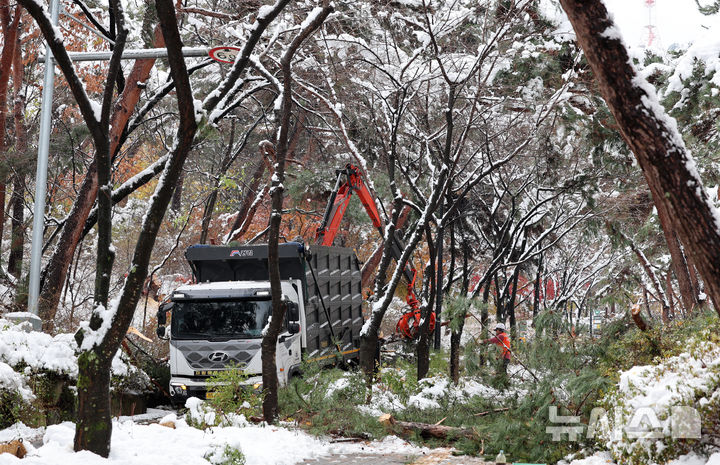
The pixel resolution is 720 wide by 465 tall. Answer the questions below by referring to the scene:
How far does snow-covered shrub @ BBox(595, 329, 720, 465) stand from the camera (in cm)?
646

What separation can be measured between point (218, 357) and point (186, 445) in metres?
6.25

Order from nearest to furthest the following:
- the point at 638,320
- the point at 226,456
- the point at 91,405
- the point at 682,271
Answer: the point at 91,405 → the point at 226,456 → the point at 638,320 → the point at 682,271

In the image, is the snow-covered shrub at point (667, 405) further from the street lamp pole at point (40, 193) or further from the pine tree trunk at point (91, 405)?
the street lamp pole at point (40, 193)

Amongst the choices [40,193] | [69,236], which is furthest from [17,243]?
[40,193]

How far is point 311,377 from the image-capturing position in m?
12.7

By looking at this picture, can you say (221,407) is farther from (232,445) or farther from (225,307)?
(225,307)

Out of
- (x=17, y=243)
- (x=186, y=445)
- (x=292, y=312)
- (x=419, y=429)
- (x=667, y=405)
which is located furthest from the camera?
(x=17, y=243)

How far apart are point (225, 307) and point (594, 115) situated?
9.56 metres

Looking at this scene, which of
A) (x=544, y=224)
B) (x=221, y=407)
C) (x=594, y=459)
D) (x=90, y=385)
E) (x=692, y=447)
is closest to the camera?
(x=692, y=447)

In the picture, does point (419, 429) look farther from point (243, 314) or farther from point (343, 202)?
point (343, 202)

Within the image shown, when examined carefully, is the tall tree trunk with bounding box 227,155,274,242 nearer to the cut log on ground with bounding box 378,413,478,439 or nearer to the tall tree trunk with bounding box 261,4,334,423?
the tall tree trunk with bounding box 261,4,334,423

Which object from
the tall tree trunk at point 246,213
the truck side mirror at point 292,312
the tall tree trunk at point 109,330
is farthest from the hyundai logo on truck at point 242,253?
the tall tree trunk at point 109,330

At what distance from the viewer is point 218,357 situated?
1421 cm

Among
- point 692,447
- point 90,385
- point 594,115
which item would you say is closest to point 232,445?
point 90,385
